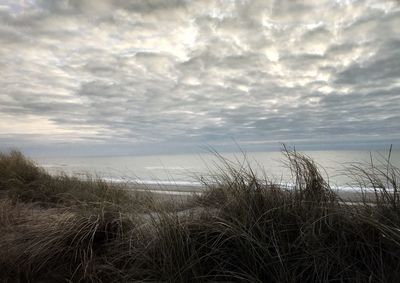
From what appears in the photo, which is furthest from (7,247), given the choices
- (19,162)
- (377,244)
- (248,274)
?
(19,162)

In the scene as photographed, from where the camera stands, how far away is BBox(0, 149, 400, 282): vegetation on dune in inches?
114

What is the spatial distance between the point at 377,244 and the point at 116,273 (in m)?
2.19

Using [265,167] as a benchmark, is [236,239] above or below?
below

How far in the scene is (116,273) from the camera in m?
3.31

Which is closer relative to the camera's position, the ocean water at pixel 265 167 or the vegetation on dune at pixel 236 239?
the vegetation on dune at pixel 236 239

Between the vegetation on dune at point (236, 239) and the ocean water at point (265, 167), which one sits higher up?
the ocean water at point (265, 167)

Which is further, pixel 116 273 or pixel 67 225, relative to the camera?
pixel 67 225

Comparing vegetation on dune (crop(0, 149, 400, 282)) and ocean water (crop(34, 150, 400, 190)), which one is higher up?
ocean water (crop(34, 150, 400, 190))

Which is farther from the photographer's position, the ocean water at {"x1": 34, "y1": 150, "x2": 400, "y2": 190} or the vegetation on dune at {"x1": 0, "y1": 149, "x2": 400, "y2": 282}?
the ocean water at {"x1": 34, "y1": 150, "x2": 400, "y2": 190}

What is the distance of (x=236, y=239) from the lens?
308 cm

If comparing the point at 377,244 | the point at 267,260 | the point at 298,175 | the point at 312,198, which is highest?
the point at 298,175

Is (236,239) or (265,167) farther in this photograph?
(265,167)

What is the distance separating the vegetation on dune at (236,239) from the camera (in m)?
2.88

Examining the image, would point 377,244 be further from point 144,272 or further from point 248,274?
point 144,272
